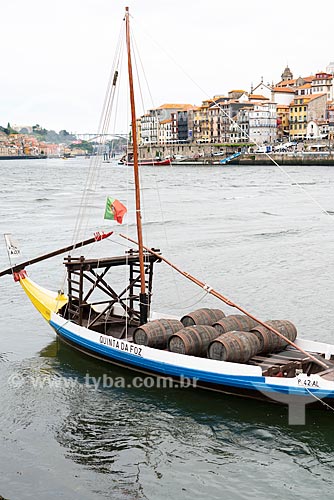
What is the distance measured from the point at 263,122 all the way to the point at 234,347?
12781 cm

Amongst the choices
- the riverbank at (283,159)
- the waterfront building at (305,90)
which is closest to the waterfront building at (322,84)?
the waterfront building at (305,90)

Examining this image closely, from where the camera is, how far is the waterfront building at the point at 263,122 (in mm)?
135863

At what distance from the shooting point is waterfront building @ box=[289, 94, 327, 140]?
→ 5379 inches

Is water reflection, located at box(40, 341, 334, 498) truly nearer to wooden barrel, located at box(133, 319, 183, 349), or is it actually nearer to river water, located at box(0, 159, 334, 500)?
river water, located at box(0, 159, 334, 500)

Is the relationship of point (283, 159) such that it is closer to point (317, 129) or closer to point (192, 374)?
point (317, 129)

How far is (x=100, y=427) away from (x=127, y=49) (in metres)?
7.99

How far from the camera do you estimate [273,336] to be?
46.2 ft

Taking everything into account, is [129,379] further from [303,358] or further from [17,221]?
[17,221]

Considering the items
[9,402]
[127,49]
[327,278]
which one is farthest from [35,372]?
[327,278]

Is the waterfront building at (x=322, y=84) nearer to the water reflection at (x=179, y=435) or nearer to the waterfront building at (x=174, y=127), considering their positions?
the waterfront building at (x=174, y=127)

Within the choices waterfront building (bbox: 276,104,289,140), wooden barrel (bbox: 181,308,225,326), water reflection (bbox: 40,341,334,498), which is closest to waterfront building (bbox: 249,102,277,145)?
waterfront building (bbox: 276,104,289,140)

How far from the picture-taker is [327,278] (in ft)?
80.8

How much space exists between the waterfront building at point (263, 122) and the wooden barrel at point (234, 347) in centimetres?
12329

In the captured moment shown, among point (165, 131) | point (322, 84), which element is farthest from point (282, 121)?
point (165, 131)
